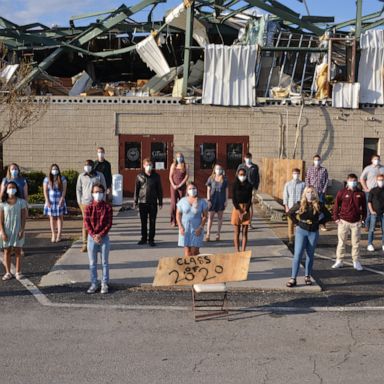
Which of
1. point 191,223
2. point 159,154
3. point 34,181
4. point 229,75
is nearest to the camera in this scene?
point 191,223

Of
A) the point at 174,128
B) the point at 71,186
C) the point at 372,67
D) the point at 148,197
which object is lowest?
the point at 71,186

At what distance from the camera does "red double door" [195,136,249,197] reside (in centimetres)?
1891

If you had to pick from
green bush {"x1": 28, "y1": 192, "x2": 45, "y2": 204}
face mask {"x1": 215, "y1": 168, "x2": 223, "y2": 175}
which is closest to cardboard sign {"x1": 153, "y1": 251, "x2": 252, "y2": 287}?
face mask {"x1": 215, "y1": 168, "x2": 223, "y2": 175}

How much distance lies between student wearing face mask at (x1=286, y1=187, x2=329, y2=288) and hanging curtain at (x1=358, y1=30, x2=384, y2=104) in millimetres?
10645

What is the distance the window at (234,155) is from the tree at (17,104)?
6.10m

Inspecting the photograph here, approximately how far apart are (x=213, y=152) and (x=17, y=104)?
21.0 feet

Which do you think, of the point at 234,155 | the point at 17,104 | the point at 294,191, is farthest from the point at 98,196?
the point at 234,155

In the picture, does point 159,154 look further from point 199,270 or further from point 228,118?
point 199,270

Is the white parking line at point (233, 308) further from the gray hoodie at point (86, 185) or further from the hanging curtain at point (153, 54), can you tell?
the hanging curtain at point (153, 54)

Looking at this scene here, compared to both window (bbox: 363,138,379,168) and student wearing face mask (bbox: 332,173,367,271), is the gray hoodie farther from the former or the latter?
window (bbox: 363,138,379,168)

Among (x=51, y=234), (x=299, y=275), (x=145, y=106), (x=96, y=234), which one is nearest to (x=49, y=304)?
(x=96, y=234)

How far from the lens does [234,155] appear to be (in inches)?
752

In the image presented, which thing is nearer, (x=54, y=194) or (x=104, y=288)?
(x=104, y=288)

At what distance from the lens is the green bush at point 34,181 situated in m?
17.7
